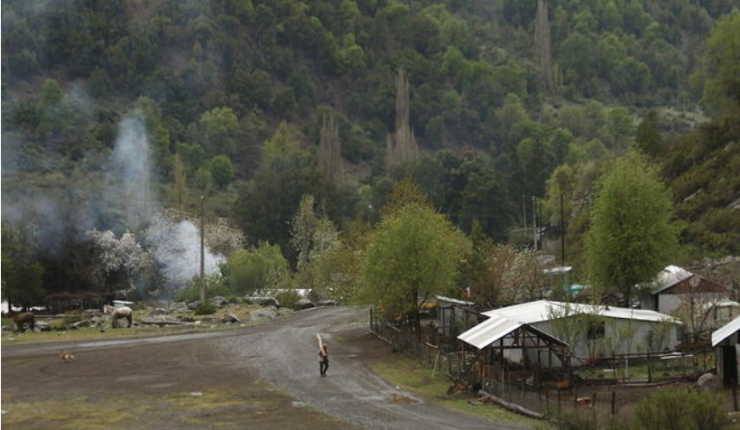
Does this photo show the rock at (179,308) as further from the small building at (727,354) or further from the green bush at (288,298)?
the small building at (727,354)

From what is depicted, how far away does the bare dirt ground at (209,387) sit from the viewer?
31719mm

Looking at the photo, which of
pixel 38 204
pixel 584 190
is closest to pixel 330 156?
pixel 584 190

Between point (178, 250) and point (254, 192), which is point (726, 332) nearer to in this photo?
point (178, 250)

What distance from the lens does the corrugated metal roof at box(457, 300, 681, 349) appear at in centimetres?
3706

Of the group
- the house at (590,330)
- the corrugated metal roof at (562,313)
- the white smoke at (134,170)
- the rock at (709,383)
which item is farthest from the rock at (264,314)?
the rock at (709,383)

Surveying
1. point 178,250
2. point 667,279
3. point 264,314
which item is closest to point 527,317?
point 667,279

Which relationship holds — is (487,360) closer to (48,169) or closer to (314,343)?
(314,343)

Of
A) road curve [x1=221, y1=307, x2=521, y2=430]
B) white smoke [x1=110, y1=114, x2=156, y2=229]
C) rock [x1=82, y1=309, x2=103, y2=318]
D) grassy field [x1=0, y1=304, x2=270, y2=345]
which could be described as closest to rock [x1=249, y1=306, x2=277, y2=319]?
grassy field [x1=0, y1=304, x2=270, y2=345]

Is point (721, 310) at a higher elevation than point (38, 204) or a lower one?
lower

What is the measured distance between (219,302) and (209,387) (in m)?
42.9

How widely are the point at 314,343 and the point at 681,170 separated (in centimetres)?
4886

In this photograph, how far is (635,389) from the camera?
34.9 m

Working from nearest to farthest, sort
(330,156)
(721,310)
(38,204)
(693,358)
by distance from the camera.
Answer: (693,358), (721,310), (38,204), (330,156)

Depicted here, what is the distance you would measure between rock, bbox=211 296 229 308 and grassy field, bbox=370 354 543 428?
35291 millimetres
